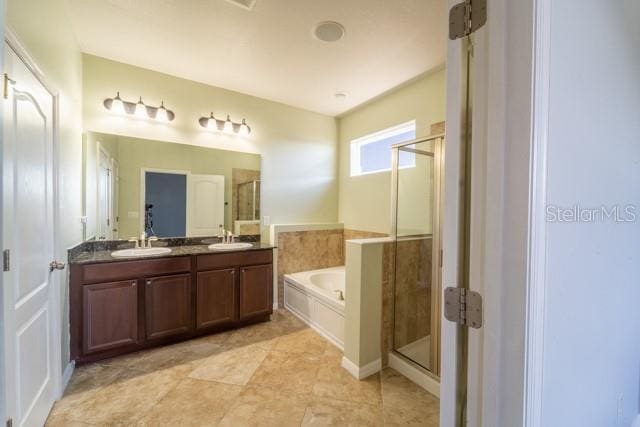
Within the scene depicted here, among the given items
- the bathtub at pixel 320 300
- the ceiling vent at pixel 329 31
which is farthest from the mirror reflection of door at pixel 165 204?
the ceiling vent at pixel 329 31

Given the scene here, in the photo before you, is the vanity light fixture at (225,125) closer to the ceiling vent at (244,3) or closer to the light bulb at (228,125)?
the light bulb at (228,125)

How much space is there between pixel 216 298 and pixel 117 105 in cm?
214

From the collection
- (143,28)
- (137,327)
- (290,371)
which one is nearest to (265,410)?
(290,371)

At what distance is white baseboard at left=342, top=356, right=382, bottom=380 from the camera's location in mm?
2058

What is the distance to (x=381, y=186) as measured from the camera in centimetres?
337

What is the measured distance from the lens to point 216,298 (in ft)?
8.80

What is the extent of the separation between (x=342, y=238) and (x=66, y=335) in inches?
119

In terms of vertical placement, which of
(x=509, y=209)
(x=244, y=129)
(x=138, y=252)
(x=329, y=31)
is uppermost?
(x=329, y=31)

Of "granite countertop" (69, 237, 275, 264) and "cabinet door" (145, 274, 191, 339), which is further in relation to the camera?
"cabinet door" (145, 274, 191, 339)

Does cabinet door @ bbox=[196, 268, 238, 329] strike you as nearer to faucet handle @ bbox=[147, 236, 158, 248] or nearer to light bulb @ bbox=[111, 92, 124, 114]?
faucet handle @ bbox=[147, 236, 158, 248]

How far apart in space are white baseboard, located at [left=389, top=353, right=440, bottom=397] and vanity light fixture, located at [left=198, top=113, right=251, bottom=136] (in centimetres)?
290

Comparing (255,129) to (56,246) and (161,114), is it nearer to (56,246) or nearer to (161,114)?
(161,114)

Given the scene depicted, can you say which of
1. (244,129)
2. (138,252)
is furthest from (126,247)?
(244,129)

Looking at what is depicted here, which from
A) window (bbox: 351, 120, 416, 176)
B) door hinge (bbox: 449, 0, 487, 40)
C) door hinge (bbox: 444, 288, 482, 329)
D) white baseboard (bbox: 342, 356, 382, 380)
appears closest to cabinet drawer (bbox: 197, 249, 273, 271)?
white baseboard (bbox: 342, 356, 382, 380)
